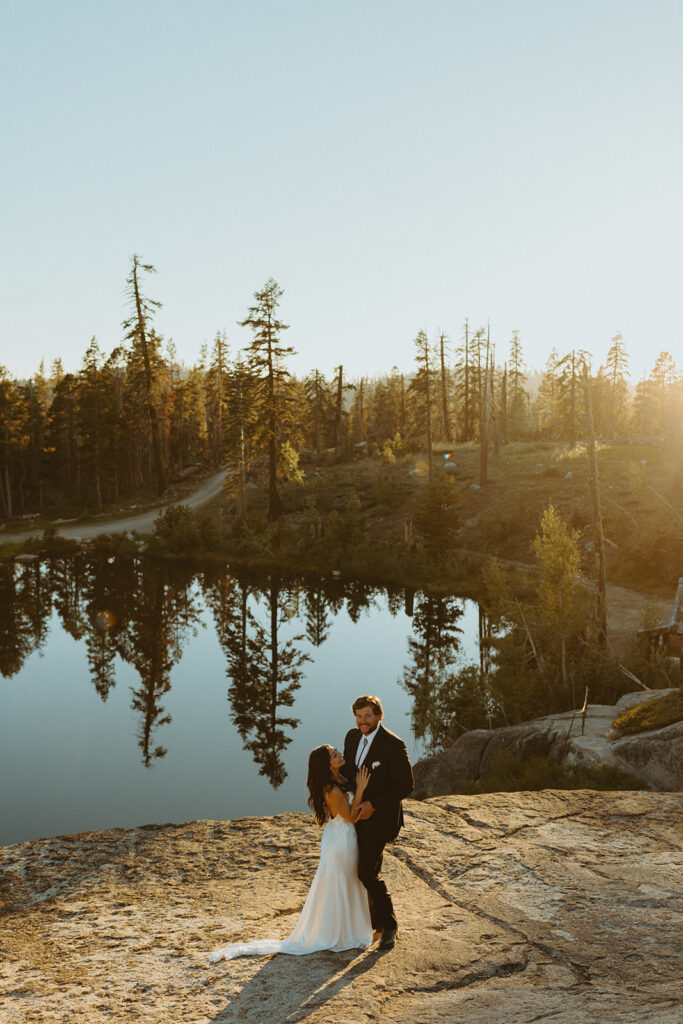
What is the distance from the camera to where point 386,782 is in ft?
17.6

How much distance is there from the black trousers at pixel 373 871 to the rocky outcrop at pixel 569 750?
6.87 m

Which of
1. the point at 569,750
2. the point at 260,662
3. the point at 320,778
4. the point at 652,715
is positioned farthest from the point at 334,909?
the point at 260,662

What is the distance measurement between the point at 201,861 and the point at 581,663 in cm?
1343

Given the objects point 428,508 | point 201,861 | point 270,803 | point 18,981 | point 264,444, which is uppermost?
point 264,444

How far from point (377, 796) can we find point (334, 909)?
2.93 feet

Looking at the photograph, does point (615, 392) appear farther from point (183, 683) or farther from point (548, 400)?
point (183, 683)

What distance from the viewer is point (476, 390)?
74.1m

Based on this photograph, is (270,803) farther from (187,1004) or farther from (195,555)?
(195,555)

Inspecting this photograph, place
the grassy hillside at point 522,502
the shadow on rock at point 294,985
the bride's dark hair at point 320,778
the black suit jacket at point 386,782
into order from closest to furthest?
the shadow on rock at point 294,985 < the bride's dark hair at point 320,778 < the black suit jacket at point 386,782 < the grassy hillside at point 522,502

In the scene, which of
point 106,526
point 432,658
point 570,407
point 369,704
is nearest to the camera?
point 369,704

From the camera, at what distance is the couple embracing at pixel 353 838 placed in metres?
5.25

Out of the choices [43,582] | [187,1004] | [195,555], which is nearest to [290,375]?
[195,555]

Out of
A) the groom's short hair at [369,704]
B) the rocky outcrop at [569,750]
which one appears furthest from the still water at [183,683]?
the groom's short hair at [369,704]

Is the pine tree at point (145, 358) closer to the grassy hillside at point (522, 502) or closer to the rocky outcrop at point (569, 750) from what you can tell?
the grassy hillside at point (522, 502)
